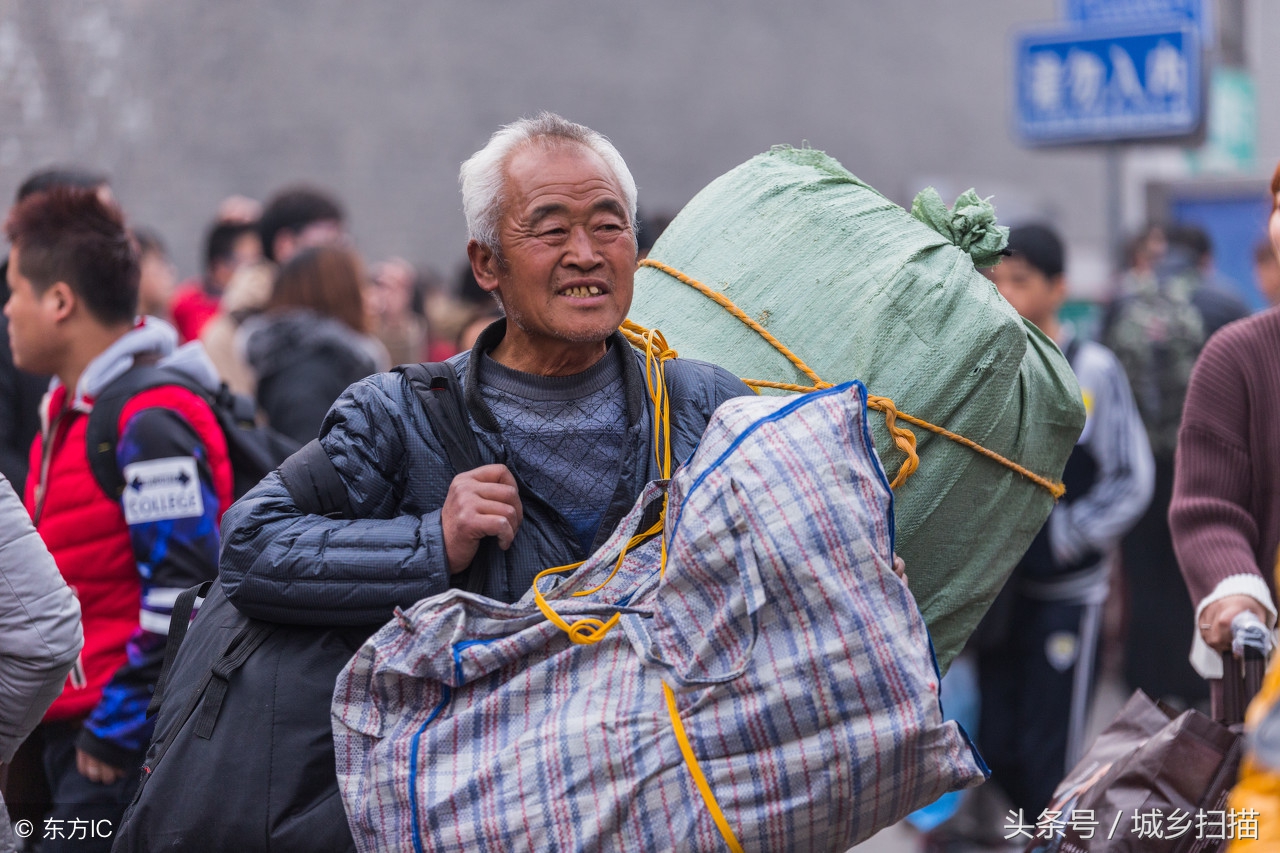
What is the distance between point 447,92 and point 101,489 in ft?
26.0

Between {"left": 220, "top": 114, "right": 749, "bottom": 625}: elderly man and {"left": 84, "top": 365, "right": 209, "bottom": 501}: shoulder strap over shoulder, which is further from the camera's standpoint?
{"left": 84, "top": 365, "right": 209, "bottom": 501}: shoulder strap over shoulder

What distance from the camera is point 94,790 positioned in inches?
117

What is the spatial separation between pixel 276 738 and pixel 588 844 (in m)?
0.52

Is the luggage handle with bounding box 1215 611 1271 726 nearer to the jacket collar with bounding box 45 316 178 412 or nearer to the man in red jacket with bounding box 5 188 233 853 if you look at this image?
the man in red jacket with bounding box 5 188 233 853

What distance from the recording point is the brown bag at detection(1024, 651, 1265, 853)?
8.02ft

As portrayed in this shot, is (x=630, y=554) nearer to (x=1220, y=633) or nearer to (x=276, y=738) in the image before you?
(x=276, y=738)

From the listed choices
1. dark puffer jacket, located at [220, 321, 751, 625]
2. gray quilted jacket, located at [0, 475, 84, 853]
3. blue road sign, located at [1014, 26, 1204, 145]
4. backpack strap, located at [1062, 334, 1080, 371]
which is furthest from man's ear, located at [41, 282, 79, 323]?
blue road sign, located at [1014, 26, 1204, 145]

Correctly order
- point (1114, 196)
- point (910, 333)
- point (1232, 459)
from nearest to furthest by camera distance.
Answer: point (910, 333), point (1232, 459), point (1114, 196)

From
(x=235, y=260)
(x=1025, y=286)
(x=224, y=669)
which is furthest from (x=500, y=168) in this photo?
(x=235, y=260)

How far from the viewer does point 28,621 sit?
2.42 m

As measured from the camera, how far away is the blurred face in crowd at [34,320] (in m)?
3.13

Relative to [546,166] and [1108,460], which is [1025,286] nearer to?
[1108,460]

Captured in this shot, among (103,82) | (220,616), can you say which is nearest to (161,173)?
(103,82)

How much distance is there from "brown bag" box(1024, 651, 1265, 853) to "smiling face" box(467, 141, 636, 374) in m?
1.20
